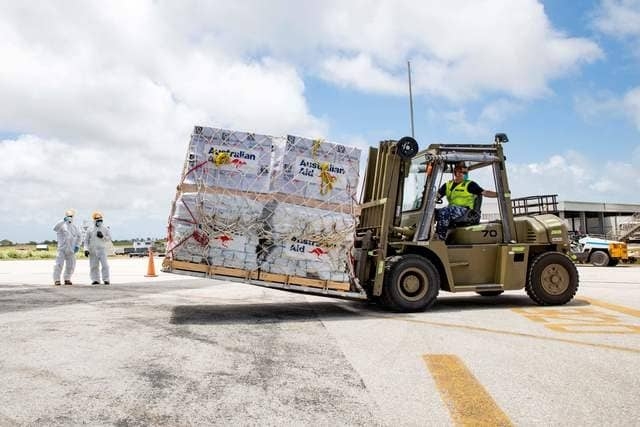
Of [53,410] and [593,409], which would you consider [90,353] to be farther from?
[593,409]

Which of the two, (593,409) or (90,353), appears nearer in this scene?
(593,409)

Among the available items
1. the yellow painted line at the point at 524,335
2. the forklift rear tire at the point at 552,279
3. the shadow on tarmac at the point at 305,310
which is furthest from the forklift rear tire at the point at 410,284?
the forklift rear tire at the point at 552,279

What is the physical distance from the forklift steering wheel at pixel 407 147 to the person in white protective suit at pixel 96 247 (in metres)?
8.60

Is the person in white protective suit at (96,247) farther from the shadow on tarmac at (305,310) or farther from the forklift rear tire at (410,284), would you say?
the forklift rear tire at (410,284)

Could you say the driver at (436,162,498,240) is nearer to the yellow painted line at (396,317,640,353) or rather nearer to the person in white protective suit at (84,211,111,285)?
the yellow painted line at (396,317,640,353)

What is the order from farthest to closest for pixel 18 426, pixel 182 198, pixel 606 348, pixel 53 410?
pixel 182 198, pixel 606 348, pixel 53 410, pixel 18 426

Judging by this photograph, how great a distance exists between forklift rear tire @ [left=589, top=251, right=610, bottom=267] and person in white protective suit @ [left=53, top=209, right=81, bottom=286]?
20.4 meters

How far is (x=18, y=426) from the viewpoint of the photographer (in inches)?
129

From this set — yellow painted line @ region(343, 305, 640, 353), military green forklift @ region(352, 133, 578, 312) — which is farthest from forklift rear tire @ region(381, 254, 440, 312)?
yellow painted line @ region(343, 305, 640, 353)

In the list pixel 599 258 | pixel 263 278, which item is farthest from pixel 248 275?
pixel 599 258

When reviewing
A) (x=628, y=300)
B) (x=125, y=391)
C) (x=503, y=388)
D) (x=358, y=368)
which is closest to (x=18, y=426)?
(x=125, y=391)

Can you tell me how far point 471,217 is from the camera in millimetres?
8648

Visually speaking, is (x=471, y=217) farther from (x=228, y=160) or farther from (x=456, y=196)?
(x=228, y=160)

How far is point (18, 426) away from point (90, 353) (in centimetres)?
191
